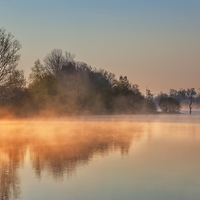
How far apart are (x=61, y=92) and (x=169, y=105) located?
29.6 meters

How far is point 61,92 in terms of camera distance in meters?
65.0

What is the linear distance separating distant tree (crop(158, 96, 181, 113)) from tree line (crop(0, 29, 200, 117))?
0.72 feet

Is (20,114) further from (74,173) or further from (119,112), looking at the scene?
(74,173)

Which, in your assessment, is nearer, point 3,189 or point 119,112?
point 3,189

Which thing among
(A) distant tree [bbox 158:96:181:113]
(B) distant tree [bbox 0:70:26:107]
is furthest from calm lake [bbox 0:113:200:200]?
(A) distant tree [bbox 158:96:181:113]

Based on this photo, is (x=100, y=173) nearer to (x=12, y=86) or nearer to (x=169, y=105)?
(x=12, y=86)

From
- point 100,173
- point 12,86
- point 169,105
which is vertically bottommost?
point 100,173

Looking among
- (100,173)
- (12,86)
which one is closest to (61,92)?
(12,86)

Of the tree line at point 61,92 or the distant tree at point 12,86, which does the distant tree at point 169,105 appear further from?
the distant tree at point 12,86

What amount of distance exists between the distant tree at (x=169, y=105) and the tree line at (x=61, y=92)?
0.22 metres

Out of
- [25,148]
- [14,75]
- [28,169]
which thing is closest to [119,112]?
[14,75]

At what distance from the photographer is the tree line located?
47.2 m

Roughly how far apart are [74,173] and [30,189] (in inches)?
79.0

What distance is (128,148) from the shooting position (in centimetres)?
1623
